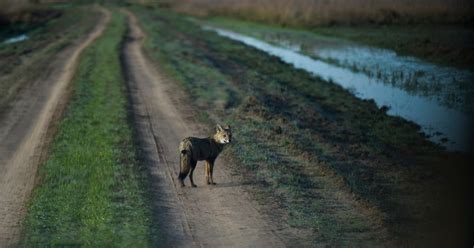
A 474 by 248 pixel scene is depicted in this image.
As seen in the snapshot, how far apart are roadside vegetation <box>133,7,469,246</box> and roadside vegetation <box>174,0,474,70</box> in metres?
5.73

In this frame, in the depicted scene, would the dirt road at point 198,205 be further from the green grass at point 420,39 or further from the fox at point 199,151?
the green grass at point 420,39

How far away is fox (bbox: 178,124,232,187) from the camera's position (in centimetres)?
1152

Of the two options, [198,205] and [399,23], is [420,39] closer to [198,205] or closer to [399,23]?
[399,23]

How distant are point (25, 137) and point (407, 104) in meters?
11.0

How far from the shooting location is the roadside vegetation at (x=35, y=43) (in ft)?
79.6

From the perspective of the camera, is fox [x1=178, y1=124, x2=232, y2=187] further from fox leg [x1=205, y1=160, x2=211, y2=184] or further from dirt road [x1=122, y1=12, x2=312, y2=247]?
dirt road [x1=122, y1=12, x2=312, y2=247]

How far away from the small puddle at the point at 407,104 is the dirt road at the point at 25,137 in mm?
9104

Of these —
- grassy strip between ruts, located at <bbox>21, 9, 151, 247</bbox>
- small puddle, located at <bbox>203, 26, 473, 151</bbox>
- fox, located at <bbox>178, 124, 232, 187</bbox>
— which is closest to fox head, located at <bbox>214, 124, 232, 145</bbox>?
fox, located at <bbox>178, 124, 232, 187</bbox>

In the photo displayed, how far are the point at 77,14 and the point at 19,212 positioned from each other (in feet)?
172

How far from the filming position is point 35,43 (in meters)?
36.8

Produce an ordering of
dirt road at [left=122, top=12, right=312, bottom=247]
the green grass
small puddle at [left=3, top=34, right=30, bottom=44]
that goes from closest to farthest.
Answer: dirt road at [left=122, top=12, right=312, bottom=247] < the green grass < small puddle at [left=3, top=34, right=30, bottom=44]

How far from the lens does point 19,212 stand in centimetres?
1073

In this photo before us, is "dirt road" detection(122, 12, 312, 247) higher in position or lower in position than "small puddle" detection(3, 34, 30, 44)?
higher

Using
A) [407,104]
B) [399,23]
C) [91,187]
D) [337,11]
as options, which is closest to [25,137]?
[91,187]
